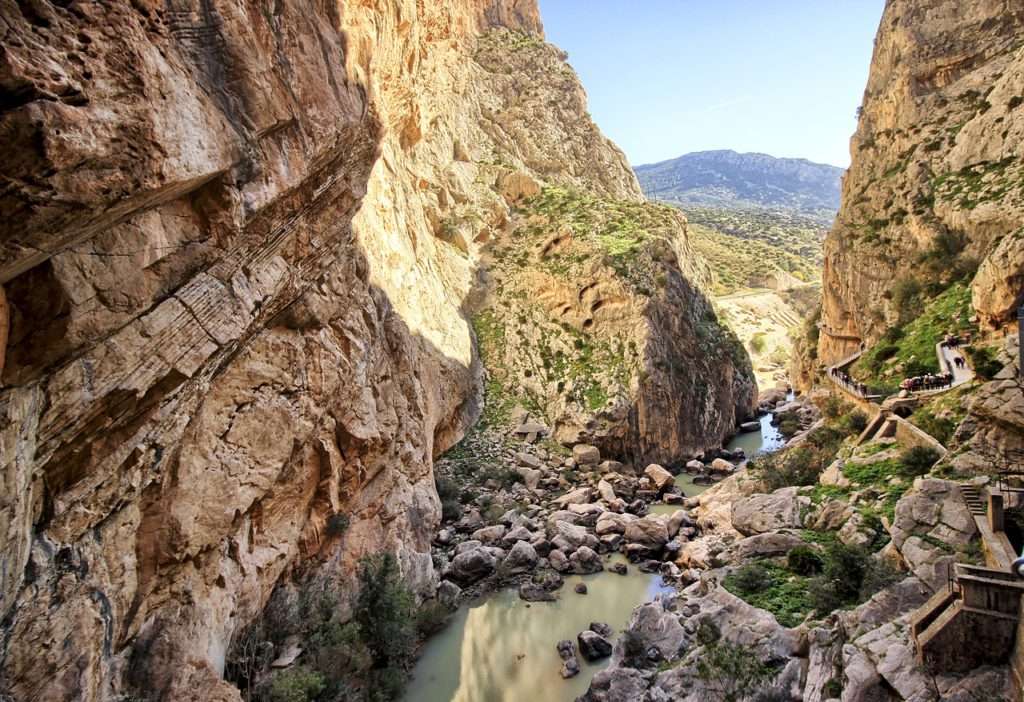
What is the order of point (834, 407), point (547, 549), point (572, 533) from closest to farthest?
point (547, 549) → point (572, 533) → point (834, 407)

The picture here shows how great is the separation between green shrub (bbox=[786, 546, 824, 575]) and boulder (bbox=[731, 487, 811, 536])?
254 centimetres

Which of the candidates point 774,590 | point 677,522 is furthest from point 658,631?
point 677,522

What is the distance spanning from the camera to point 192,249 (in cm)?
1015

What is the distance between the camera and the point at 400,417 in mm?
22422

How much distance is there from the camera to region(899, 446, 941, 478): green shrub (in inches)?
697

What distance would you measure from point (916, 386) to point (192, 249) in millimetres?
24315

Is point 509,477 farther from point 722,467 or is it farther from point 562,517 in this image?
point 722,467

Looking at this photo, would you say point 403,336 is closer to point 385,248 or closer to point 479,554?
point 385,248

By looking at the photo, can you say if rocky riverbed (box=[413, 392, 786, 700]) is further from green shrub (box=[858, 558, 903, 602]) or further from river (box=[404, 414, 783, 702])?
green shrub (box=[858, 558, 903, 602])

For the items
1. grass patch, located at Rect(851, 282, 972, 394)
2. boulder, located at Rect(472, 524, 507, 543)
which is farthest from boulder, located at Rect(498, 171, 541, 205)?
boulder, located at Rect(472, 524, 507, 543)

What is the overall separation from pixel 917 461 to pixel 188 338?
1981cm

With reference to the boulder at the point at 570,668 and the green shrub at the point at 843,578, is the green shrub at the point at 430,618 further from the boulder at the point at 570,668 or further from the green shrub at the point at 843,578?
the green shrub at the point at 843,578

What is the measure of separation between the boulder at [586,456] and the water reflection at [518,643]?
10.6 m

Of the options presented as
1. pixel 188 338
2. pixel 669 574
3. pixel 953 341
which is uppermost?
pixel 188 338
